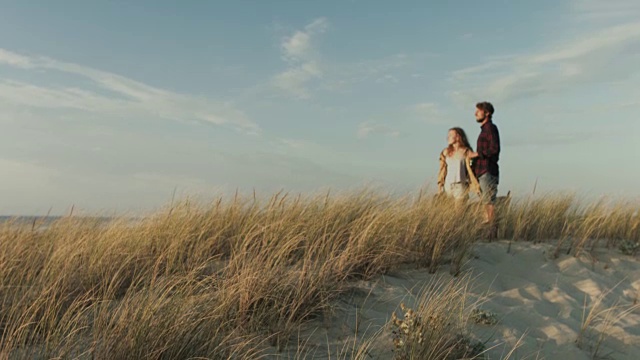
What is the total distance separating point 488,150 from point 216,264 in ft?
16.0

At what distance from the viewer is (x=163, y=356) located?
301 cm

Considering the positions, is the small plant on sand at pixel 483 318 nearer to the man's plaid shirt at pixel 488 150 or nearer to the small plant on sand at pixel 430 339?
the small plant on sand at pixel 430 339

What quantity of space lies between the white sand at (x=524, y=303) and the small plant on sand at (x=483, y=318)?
2.0 inches

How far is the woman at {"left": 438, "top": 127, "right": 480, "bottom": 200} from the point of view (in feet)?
25.7

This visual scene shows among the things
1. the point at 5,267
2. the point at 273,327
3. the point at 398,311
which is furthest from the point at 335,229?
the point at 5,267

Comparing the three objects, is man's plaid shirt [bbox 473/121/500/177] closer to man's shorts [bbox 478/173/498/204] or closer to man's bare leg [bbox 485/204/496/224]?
man's shorts [bbox 478/173/498/204]

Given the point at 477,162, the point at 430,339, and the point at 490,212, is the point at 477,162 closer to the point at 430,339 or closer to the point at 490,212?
the point at 490,212

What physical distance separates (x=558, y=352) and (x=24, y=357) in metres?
3.89

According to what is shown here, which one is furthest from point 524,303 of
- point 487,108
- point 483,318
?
point 487,108

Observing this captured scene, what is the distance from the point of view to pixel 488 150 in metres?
7.75

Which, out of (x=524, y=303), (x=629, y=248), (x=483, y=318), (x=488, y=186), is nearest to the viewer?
(x=483, y=318)

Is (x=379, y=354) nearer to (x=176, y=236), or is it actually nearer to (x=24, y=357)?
(x=24, y=357)

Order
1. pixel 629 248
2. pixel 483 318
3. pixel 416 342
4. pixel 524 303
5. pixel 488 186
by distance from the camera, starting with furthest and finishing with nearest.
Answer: pixel 488 186 < pixel 629 248 < pixel 524 303 < pixel 483 318 < pixel 416 342

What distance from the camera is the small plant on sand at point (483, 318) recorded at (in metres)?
4.04
